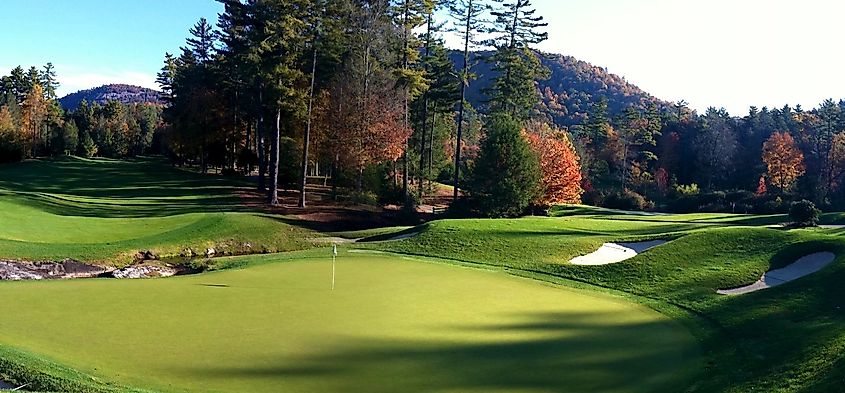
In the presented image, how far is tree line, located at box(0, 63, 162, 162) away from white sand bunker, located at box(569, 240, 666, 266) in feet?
240

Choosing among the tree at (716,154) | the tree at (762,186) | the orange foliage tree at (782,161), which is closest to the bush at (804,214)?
the orange foliage tree at (782,161)

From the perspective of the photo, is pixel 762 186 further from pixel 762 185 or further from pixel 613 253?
pixel 613 253

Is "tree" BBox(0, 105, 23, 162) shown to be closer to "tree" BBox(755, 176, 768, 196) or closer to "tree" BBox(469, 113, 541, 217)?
"tree" BBox(469, 113, 541, 217)

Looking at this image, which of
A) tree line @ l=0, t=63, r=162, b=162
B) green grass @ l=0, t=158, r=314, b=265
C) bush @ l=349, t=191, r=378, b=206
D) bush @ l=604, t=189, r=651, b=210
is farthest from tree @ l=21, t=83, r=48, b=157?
bush @ l=604, t=189, r=651, b=210

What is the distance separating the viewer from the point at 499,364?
440 inches

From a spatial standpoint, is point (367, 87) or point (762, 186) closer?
point (367, 87)

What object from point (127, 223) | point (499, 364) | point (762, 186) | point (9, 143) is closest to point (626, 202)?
point (762, 186)

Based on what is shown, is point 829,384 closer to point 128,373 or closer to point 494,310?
point 494,310

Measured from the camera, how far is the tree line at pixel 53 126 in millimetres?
81750

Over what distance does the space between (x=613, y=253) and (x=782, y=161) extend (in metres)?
60.1

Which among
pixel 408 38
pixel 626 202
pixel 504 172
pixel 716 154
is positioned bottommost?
pixel 626 202

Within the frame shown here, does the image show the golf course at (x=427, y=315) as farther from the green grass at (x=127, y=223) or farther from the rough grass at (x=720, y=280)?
the green grass at (x=127, y=223)

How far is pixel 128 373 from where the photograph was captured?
988cm

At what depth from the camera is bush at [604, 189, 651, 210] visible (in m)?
65.6
